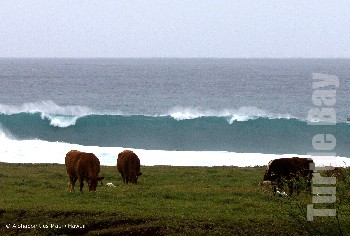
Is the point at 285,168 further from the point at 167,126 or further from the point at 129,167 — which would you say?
the point at 167,126

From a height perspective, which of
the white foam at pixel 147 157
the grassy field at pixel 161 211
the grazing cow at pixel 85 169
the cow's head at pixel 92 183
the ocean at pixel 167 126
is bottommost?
the grassy field at pixel 161 211

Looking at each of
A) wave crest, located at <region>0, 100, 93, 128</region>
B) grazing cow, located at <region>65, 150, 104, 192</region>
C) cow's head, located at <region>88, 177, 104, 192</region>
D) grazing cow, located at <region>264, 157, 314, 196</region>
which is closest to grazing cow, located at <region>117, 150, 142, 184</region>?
grazing cow, located at <region>65, 150, 104, 192</region>

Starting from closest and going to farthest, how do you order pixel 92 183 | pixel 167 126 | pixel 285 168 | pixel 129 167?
pixel 92 183 < pixel 285 168 < pixel 129 167 < pixel 167 126

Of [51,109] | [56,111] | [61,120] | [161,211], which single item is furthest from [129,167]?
[51,109]

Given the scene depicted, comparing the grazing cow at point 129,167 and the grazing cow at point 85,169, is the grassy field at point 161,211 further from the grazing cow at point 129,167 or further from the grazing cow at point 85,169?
the grazing cow at point 129,167

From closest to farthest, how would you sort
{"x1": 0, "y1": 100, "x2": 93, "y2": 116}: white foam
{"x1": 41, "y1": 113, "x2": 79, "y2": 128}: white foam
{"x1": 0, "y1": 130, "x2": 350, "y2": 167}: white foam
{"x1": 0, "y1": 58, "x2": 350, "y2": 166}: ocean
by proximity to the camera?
1. {"x1": 0, "y1": 130, "x2": 350, "y2": 167}: white foam
2. {"x1": 0, "y1": 58, "x2": 350, "y2": 166}: ocean
3. {"x1": 41, "y1": 113, "x2": 79, "y2": 128}: white foam
4. {"x1": 0, "y1": 100, "x2": 93, "y2": 116}: white foam

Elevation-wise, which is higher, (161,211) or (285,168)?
(285,168)

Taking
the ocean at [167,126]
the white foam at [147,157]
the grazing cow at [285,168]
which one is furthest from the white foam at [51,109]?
the grazing cow at [285,168]

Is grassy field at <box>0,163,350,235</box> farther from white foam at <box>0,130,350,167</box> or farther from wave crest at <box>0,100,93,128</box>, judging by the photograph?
wave crest at <box>0,100,93,128</box>

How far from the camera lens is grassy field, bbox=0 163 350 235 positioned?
49.5 ft

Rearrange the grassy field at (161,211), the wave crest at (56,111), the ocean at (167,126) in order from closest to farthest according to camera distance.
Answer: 1. the grassy field at (161,211)
2. the ocean at (167,126)
3. the wave crest at (56,111)

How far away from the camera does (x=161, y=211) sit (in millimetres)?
16312

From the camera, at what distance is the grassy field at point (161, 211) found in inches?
594

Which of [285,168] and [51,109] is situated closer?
[285,168]
